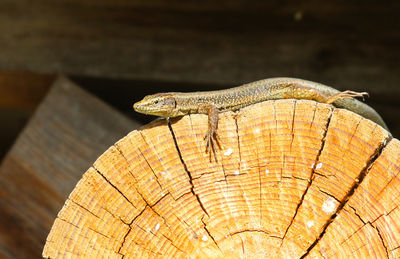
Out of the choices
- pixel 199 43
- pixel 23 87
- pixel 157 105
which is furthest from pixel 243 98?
pixel 23 87

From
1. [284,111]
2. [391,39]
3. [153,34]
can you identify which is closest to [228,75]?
[153,34]

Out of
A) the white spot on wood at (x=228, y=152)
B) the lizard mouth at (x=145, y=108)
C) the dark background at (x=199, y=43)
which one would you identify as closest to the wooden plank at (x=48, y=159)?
the dark background at (x=199, y=43)

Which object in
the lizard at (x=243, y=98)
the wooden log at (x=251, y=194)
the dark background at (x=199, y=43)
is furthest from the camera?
the dark background at (x=199, y=43)

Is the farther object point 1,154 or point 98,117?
point 1,154

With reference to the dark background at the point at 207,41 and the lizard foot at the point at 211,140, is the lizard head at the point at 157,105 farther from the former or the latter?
Result: the lizard foot at the point at 211,140

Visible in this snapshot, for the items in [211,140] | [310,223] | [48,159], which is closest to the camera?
[310,223]

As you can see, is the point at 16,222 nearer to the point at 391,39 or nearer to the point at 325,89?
the point at 325,89

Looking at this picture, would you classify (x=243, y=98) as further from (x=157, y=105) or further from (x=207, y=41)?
(x=207, y=41)
